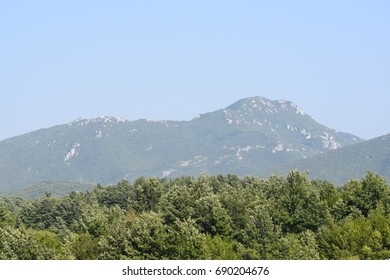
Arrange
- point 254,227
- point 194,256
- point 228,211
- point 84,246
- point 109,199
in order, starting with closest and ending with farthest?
point 194,256 → point 254,227 → point 84,246 → point 228,211 → point 109,199

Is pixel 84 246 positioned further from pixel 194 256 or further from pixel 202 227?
pixel 194 256

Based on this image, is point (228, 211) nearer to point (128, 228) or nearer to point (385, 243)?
point (128, 228)

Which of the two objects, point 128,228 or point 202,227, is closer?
point 128,228

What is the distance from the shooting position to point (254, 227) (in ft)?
261

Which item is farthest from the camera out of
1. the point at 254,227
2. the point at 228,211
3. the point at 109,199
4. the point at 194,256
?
the point at 109,199

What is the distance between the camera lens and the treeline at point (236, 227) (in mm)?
69062

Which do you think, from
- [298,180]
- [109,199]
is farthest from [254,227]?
[109,199]

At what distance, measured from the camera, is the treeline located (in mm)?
69062

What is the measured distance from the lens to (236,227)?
87875 millimetres
